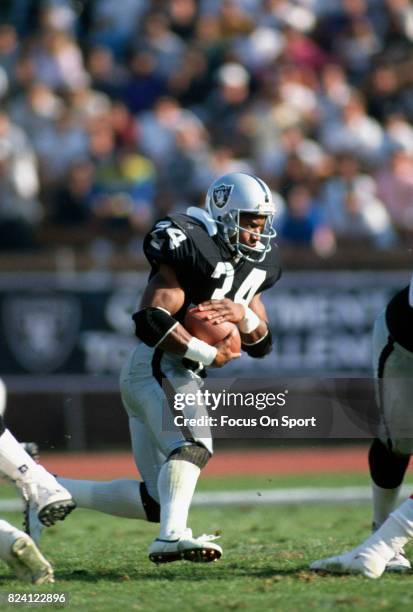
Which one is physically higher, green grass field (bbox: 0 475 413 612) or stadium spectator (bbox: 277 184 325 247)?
stadium spectator (bbox: 277 184 325 247)

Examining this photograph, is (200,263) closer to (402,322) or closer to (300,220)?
(402,322)

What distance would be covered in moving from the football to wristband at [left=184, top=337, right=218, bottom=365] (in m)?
0.05

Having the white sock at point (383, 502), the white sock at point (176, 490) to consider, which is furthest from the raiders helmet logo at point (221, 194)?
the white sock at point (383, 502)

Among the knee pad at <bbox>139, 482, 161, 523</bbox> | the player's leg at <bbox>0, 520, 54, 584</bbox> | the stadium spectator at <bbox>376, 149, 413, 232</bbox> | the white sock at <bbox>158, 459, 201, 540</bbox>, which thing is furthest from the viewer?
the stadium spectator at <bbox>376, 149, 413, 232</bbox>

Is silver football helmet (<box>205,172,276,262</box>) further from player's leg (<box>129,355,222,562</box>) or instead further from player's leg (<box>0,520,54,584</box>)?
player's leg (<box>0,520,54,584</box>)

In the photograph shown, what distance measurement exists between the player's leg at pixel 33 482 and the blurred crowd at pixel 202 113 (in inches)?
274

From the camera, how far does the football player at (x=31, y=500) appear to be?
5.12 metres

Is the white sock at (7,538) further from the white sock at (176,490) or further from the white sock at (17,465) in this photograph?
the white sock at (176,490)

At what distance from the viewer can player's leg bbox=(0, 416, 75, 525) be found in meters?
5.25

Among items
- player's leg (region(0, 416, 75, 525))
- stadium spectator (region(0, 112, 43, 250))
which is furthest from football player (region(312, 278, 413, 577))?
stadium spectator (region(0, 112, 43, 250))

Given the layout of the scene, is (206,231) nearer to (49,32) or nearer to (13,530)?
(13,530)

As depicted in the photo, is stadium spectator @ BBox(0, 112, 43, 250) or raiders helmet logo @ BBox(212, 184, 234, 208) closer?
raiders helmet logo @ BBox(212, 184, 234, 208)

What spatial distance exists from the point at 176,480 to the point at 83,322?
20.8 feet

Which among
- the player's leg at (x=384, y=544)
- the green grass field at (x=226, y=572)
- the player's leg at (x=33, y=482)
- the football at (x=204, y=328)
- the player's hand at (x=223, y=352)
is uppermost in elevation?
the football at (x=204, y=328)
